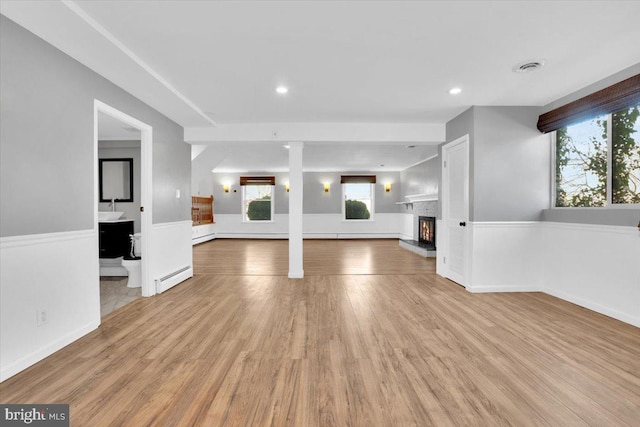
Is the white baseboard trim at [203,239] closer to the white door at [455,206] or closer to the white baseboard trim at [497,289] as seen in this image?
the white door at [455,206]

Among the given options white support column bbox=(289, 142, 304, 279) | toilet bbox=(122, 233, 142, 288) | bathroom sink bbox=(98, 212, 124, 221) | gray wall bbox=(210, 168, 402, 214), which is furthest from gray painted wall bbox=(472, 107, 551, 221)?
gray wall bbox=(210, 168, 402, 214)

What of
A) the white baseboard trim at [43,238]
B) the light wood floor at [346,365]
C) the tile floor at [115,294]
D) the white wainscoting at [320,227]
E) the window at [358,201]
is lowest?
the light wood floor at [346,365]

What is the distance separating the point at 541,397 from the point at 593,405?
0.83 ft

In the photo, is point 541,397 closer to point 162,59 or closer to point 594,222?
point 594,222

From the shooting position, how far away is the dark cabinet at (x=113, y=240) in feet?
15.7

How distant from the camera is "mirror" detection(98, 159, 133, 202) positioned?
17.5ft

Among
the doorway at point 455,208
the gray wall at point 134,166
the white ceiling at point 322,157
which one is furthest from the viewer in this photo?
the white ceiling at point 322,157

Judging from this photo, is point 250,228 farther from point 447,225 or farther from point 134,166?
point 447,225

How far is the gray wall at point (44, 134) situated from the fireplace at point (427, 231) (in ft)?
21.4

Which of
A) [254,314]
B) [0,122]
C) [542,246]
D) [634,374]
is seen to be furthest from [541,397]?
[0,122]

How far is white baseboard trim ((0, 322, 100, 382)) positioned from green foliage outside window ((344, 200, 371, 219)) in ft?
26.6

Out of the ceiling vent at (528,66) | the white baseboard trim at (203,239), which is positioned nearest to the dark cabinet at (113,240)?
the white baseboard trim at (203,239)

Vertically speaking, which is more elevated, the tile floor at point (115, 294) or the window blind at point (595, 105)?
the window blind at point (595, 105)

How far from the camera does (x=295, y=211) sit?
4797 mm
